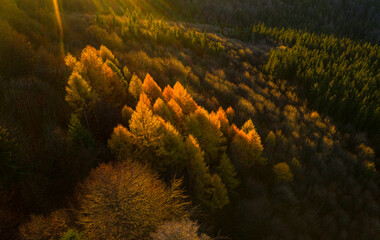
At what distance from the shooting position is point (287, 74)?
7000 cm

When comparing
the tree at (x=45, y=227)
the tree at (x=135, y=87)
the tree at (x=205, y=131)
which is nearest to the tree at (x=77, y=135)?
the tree at (x=45, y=227)

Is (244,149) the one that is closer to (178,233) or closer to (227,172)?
(227,172)

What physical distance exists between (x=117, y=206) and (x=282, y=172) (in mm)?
21218

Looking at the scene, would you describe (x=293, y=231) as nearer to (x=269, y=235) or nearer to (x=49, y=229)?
(x=269, y=235)

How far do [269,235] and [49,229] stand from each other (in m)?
18.1

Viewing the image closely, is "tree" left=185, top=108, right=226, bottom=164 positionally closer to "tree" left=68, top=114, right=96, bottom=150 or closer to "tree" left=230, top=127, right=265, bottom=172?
"tree" left=230, top=127, right=265, bottom=172

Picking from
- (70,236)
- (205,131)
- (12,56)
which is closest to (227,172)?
(205,131)

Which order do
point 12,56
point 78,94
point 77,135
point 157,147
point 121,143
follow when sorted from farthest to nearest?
1. point 12,56
2. point 157,147
3. point 78,94
4. point 121,143
5. point 77,135

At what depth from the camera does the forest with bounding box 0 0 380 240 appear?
10.9 m

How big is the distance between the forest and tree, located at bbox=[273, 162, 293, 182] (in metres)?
0.13

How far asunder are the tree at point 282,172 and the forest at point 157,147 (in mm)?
126

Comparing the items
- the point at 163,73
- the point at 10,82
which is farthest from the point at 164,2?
the point at 10,82

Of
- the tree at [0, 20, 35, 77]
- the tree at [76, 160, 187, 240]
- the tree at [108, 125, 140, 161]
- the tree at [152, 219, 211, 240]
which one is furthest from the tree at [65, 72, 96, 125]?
the tree at [152, 219, 211, 240]

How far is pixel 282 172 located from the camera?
82.2 ft
